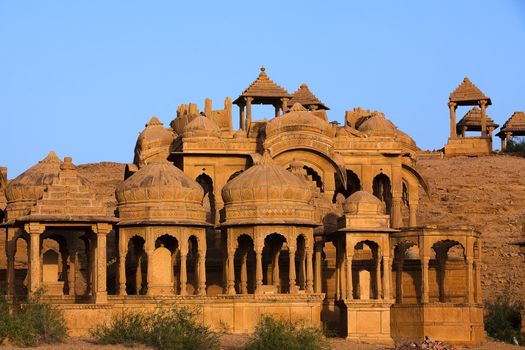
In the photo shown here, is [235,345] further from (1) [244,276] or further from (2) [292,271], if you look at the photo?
(1) [244,276]

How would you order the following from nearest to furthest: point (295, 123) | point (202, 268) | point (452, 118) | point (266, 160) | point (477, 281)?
point (202, 268), point (266, 160), point (477, 281), point (295, 123), point (452, 118)

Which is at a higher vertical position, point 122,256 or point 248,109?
point 248,109

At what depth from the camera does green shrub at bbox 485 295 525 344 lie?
5031 cm

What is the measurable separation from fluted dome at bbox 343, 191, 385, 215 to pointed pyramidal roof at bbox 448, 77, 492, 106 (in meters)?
32.1

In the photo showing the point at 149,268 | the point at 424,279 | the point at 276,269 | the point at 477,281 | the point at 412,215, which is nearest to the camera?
the point at 149,268

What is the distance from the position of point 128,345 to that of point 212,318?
5.93 m

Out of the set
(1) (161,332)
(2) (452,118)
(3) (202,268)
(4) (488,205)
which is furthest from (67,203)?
(2) (452,118)

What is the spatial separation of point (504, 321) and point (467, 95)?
30283 mm

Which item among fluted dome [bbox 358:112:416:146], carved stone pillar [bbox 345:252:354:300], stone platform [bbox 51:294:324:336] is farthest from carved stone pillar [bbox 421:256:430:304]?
fluted dome [bbox 358:112:416:146]

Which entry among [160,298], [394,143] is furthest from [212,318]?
[394,143]

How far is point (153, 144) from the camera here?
187 ft

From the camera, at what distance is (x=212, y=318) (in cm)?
4506

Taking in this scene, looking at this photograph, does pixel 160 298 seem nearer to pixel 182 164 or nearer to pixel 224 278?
pixel 224 278

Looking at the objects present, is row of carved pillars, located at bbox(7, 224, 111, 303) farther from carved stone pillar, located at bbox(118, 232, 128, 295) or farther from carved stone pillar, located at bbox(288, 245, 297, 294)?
carved stone pillar, located at bbox(288, 245, 297, 294)
